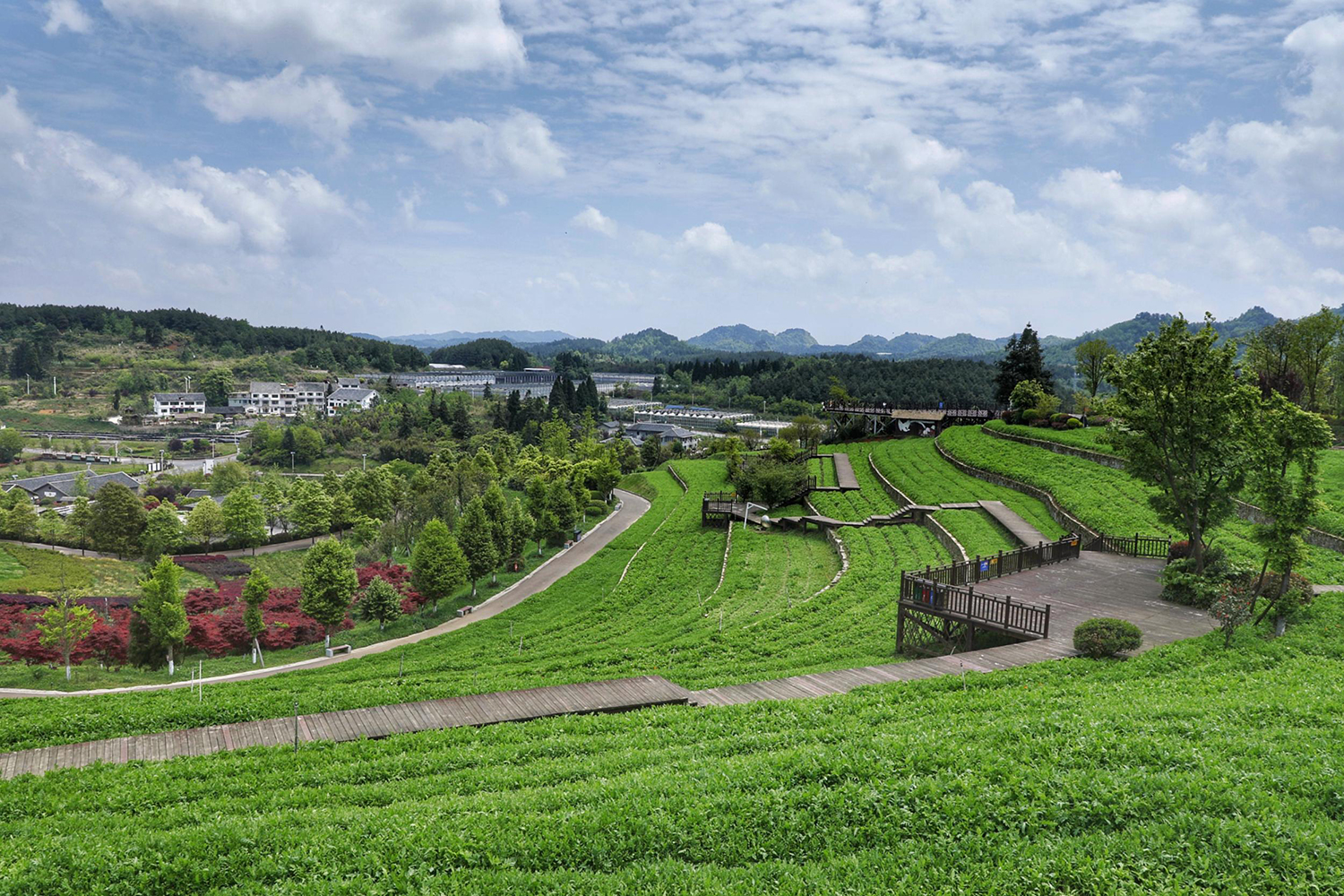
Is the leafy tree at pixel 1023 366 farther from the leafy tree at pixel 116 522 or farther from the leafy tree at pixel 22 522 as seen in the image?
the leafy tree at pixel 22 522

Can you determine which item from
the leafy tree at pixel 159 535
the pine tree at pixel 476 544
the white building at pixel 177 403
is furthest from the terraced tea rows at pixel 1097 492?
the white building at pixel 177 403

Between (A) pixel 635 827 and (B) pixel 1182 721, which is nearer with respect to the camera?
(A) pixel 635 827

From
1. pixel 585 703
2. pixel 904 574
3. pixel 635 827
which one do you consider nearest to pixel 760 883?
pixel 635 827

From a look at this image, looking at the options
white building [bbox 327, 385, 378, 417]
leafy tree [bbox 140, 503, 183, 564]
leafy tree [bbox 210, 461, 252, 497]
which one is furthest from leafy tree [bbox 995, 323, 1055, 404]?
white building [bbox 327, 385, 378, 417]

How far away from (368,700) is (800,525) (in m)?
24.9

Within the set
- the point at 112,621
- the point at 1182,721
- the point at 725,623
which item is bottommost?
the point at 112,621

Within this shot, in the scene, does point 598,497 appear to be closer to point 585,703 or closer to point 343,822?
point 585,703

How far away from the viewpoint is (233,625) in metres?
31.6

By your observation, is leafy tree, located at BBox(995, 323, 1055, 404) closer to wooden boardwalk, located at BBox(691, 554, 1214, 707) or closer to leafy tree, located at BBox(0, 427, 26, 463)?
wooden boardwalk, located at BBox(691, 554, 1214, 707)

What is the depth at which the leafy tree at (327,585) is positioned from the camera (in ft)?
96.7

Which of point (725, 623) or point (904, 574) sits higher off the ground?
point (904, 574)

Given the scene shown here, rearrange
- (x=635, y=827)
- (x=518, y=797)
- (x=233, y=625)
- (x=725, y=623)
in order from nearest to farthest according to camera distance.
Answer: (x=635, y=827) → (x=518, y=797) → (x=725, y=623) → (x=233, y=625)

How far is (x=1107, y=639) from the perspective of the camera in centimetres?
1285

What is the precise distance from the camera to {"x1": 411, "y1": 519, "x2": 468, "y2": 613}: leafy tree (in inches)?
1270
